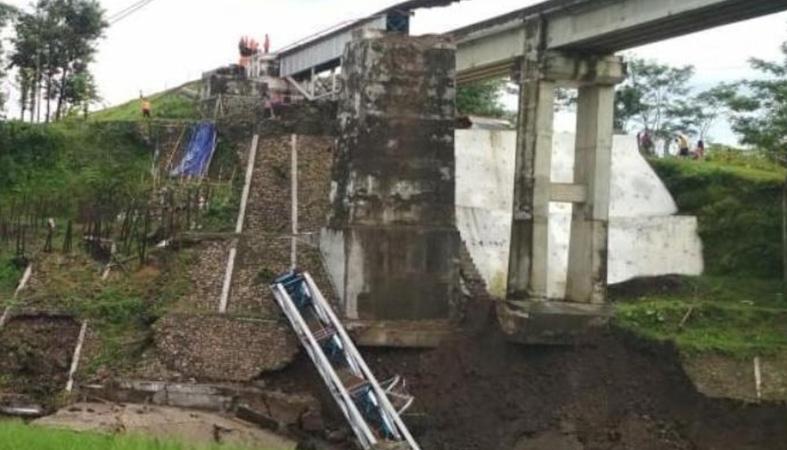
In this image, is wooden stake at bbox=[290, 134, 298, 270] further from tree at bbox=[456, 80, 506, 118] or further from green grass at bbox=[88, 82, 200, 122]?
tree at bbox=[456, 80, 506, 118]

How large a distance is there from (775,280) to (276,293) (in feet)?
55.9

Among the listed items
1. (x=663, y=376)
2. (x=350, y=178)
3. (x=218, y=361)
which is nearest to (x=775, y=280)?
(x=663, y=376)

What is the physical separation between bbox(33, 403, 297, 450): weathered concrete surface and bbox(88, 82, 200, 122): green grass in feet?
72.6

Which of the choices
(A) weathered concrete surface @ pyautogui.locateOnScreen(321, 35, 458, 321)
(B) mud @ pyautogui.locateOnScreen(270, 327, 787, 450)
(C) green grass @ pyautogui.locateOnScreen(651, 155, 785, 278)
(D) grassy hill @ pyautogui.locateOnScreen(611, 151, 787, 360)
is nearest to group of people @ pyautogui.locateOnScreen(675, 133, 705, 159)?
(D) grassy hill @ pyautogui.locateOnScreen(611, 151, 787, 360)

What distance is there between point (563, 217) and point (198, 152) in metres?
12.4

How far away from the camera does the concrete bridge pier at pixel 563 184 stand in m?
32.7

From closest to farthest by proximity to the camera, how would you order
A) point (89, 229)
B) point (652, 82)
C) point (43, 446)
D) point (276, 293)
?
point (43, 446) < point (276, 293) < point (89, 229) < point (652, 82)

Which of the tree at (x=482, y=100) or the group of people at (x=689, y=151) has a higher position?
the tree at (x=482, y=100)

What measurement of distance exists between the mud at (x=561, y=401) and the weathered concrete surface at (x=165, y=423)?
3.19 m

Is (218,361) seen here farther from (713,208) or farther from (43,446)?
(713,208)

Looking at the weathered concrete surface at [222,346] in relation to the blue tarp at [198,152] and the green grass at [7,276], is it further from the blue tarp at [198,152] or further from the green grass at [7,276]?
the blue tarp at [198,152]

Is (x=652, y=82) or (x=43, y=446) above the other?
(x=652, y=82)

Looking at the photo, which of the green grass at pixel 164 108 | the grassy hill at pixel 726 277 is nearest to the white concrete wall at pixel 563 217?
the grassy hill at pixel 726 277

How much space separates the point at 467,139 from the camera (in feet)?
131
